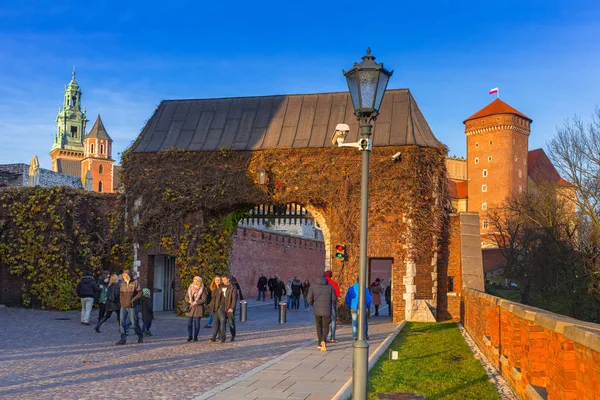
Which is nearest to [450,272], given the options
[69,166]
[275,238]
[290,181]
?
[290,181]

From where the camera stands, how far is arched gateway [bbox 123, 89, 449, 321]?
21516mm

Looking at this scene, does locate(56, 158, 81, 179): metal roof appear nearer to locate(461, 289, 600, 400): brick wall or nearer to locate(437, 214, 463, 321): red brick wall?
locate(437, 214, 463, 321): red brick wall

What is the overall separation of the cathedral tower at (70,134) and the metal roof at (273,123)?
109m

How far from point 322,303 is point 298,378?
4.05m

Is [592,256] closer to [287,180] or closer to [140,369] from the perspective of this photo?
[287,180]

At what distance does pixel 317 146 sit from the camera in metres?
22.5

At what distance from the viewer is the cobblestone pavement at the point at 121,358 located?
357 inches

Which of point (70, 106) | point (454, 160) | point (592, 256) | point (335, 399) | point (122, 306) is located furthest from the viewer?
point (70, 106)

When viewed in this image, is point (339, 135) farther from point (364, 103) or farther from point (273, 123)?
point (273, 123)

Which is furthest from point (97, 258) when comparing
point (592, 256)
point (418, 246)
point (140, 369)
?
point (592, 256)

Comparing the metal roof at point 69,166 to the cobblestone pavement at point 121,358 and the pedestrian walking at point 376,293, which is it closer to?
the pedestrian walking at point 376,293

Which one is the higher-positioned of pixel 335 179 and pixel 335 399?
pixel 335 179

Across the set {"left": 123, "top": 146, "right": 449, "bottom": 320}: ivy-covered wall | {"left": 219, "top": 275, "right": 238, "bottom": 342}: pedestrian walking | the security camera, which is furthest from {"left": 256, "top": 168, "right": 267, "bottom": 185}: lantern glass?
the security camera

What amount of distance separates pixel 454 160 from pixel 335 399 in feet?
335
